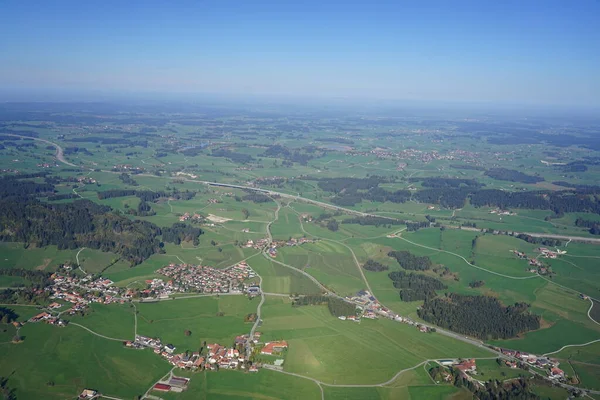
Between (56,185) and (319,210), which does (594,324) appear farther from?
(56,185)

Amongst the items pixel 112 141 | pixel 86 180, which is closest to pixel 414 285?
pixel 86 180

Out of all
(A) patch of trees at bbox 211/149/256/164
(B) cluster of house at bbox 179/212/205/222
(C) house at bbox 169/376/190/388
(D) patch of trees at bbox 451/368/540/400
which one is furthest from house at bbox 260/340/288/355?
(A) patch of trees at bbox 211/149/256/164

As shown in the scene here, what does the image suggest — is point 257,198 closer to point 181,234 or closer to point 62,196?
point 181,234

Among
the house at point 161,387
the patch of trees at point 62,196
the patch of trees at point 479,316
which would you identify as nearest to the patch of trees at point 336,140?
the patch of trees at point 62,196

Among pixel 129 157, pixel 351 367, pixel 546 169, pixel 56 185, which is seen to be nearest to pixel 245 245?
pixel 351 367

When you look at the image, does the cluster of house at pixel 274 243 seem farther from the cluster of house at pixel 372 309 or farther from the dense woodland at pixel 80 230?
the cluster of house at pixel 372 309

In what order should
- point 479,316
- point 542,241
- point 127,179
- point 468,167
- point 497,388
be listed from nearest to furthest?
1. point 497,388
2. point 479,316
3. point 542,241
4. point 127,179
5. point 468,167
